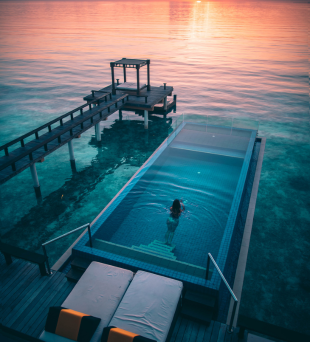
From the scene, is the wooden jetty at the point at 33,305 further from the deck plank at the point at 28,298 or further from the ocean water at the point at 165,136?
the ocean water at the point at 165,136

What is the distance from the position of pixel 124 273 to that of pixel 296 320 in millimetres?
4605

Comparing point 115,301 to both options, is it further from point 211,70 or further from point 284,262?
point 211,70

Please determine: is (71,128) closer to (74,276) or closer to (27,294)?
(74,276)

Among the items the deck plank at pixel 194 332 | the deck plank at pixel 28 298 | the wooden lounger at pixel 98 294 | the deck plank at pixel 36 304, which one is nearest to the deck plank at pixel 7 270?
the deck plank at pixel 28 298

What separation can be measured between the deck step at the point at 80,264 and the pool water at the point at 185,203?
3.34 ft

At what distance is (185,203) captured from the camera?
10953mm

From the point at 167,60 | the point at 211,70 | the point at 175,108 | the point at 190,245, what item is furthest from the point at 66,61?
the point at 190,245

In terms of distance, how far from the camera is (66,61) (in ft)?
149

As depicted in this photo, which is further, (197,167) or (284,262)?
(197,167)

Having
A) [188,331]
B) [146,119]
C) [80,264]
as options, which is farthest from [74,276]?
[146,119]

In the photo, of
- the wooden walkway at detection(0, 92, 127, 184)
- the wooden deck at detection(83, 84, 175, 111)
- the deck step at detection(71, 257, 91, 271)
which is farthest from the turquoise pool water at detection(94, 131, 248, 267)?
the wooden deck at detection(83, 84, 175, 111)

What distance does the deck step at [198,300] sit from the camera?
649cm

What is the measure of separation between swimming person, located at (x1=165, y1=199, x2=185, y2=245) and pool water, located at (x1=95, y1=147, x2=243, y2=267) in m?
0.16

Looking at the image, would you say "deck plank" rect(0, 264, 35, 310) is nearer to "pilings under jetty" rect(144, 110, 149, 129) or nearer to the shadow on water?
the shadow on water
